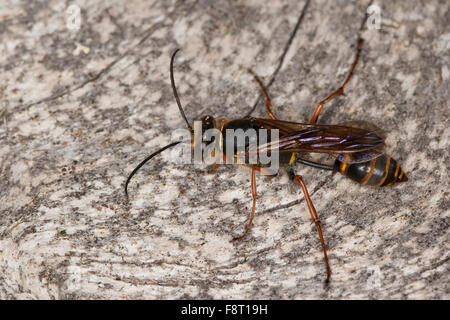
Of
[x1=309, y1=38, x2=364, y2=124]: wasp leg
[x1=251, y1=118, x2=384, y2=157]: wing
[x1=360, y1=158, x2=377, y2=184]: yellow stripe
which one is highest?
[x1=309, y1=38, x2=364, y2=124]: wasp leg

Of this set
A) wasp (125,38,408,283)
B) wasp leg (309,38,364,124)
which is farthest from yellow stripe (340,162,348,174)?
wasp leg (309,38,364,124)

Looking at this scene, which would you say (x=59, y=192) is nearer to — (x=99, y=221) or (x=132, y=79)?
(x=99, y=221)

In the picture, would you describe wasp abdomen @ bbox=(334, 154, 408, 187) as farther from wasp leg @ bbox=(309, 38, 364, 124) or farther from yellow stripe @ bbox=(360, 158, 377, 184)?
wasp leg @ bbox=(309, 38, 364, 124)

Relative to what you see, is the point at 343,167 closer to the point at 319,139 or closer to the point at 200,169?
the point at 319,139

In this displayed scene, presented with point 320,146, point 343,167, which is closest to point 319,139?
point 320,146

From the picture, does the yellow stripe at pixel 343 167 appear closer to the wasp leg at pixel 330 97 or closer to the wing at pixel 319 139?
the wing at pixel 319 139

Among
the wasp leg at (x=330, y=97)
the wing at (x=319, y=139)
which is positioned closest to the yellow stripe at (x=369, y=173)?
the wing at (x=319, y=139)
